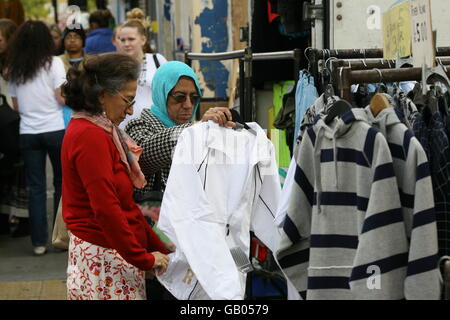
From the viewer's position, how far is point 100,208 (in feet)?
12.5

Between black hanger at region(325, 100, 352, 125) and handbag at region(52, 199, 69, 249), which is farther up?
black hanger at region(325, 100, 352, 125)

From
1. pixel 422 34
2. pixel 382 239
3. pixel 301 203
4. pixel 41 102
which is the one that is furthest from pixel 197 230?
pixel 41 102

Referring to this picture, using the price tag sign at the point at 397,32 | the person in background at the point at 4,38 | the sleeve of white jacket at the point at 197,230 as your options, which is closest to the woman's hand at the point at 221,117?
the sleeve of white jacket at the point at 197,230

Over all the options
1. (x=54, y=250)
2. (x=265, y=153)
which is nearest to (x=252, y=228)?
(x=265, y=153)

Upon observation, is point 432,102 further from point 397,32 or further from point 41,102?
point 41,102

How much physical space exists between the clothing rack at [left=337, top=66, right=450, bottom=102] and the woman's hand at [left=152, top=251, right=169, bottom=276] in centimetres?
117

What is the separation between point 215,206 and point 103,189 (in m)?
0.49

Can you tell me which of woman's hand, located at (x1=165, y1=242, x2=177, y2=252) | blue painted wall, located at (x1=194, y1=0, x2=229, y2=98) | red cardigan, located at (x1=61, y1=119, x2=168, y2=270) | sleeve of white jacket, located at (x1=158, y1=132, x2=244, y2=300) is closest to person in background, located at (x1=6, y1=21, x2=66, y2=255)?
blue painted wall, located at (x1=194, y1=0, x2=229, y2=98)

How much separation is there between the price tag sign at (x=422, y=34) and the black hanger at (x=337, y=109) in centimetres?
37

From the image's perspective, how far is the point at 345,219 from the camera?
3.02 metres

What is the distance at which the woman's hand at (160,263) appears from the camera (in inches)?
156

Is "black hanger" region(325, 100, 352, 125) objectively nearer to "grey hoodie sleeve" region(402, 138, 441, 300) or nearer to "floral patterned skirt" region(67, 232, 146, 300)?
"grey hoodie sleeve" region(402, 138, 441, 300)

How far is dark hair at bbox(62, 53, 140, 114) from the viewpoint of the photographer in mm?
4020

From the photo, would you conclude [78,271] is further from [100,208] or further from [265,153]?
[265,153]
